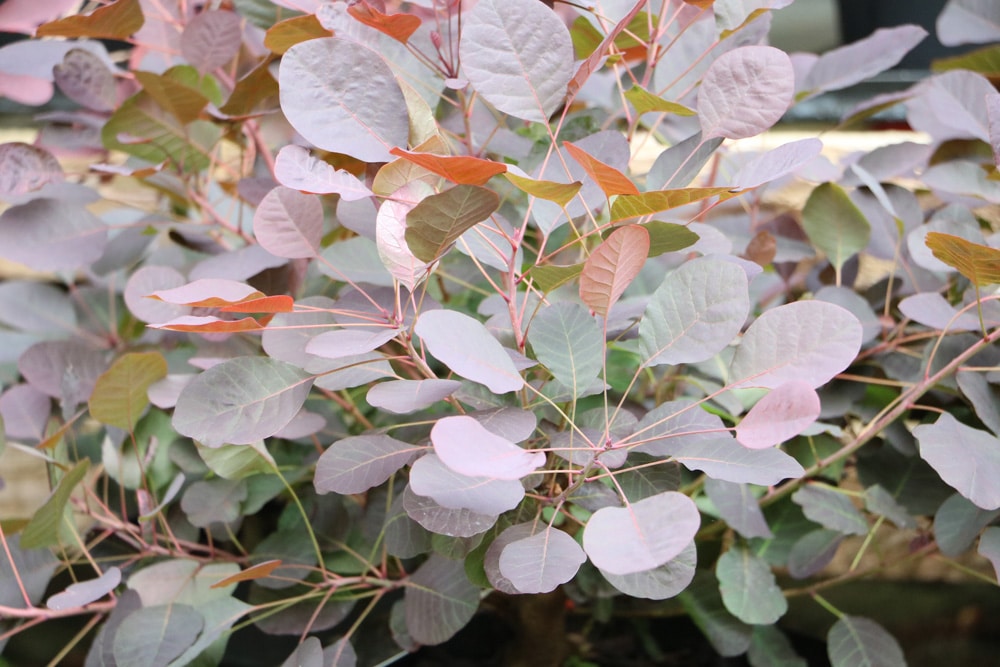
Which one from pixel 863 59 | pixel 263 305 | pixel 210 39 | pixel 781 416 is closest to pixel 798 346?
pixel 781 416

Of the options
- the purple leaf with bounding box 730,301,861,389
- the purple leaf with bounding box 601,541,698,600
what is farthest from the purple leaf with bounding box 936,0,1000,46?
the purple leaf with bounding box 601,541,698,600

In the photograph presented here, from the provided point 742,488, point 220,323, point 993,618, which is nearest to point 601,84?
point 742,488

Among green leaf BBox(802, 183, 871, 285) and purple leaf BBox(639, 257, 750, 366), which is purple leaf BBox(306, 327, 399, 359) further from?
green leaf BBox(802, 183, 871, 285)

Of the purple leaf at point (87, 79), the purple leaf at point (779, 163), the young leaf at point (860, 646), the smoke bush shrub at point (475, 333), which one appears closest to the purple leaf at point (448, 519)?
the smoke bush shrub at point (475, 333)

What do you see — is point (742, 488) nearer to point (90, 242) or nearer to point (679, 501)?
point (679, 501)

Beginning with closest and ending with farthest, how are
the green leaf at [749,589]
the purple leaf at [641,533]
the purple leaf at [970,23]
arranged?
the purple leaf at [641,533] → the green leaf at [749,589] → the purple leaf at [970,23]

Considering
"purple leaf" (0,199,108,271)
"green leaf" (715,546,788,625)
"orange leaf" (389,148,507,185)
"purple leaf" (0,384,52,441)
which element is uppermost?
"orange leaf" (389,148,507,185)

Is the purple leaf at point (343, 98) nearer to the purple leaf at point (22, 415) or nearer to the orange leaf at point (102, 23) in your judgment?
the orange leaf at point (102, 23)
